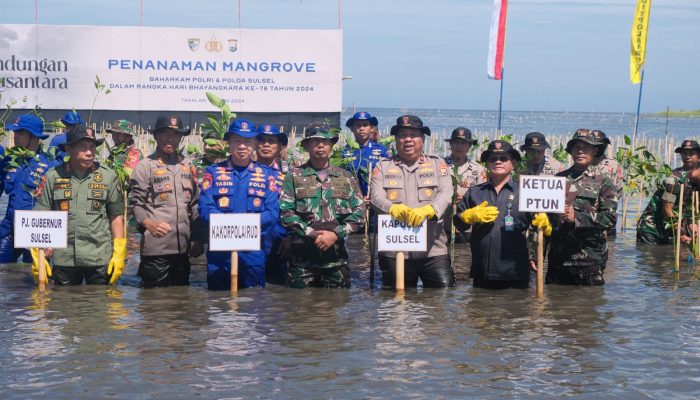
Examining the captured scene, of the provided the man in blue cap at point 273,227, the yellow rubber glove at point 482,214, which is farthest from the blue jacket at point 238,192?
the yellow rubber glove at point 482,214

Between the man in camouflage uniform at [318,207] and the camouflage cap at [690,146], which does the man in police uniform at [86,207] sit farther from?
the camouflage cap at [690,146]

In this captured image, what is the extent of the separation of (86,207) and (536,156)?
6.10m

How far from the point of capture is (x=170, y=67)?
1201 inches

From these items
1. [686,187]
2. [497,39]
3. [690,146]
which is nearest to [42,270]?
[686,187]

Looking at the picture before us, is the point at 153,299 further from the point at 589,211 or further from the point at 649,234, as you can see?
the point at 649,234

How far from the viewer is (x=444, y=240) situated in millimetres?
9539

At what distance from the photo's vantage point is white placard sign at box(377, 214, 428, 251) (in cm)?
919

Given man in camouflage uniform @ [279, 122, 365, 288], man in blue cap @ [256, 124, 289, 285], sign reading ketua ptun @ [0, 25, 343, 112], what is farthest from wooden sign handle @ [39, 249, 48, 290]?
sign reading ketua ptun @ [0, 25, 343, 112]

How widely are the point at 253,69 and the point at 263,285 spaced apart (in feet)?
70.0

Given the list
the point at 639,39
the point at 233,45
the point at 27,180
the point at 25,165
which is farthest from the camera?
the point at 233,45

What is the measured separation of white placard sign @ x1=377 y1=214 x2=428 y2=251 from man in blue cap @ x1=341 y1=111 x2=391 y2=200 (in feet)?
12.9

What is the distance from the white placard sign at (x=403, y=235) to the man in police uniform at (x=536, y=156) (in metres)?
3.34

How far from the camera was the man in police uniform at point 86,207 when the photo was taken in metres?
9.52

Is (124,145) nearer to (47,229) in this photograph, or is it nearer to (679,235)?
→ (47,229)
